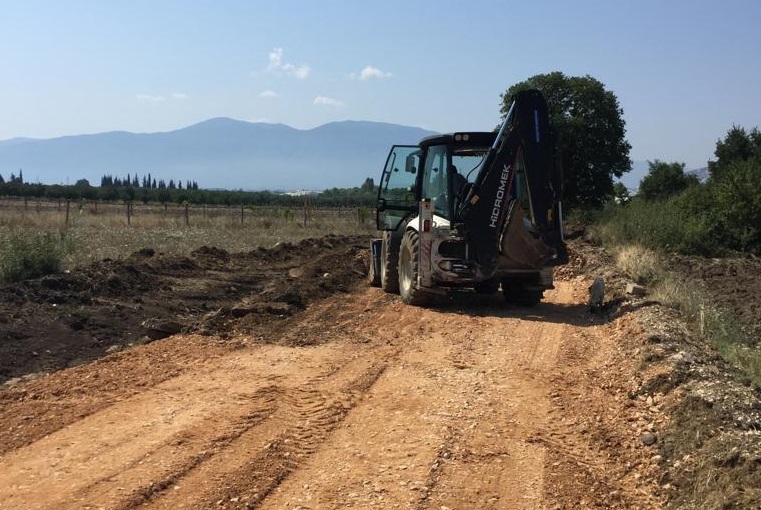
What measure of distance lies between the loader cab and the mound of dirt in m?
2.18

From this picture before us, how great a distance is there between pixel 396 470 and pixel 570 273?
1273cm

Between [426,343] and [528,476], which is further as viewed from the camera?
[426,343]

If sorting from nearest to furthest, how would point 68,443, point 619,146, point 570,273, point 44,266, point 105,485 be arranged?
point 105,485
point 68,443
point 44,266
point 570,273
point 619,146

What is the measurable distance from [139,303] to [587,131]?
728 inches

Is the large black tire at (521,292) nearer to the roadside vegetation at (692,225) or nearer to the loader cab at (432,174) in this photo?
the loader cab at (432,174)

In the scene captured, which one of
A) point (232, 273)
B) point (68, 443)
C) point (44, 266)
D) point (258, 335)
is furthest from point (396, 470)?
point (232, 273)

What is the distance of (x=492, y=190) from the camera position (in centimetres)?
1105

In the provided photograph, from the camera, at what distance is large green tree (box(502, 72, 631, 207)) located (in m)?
25.3

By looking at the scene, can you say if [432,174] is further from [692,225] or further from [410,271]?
[692,225]

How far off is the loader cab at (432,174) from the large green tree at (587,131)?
525 inches

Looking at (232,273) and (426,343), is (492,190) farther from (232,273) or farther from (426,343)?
(232,273)

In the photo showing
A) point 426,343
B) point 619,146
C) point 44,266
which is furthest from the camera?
point 619,146

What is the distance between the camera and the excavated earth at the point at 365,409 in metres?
4.68

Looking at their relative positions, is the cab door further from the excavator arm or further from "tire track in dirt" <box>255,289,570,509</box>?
"tire track in dirt" <box>255,289,570,509</box>
